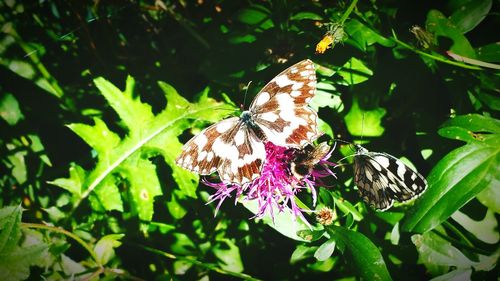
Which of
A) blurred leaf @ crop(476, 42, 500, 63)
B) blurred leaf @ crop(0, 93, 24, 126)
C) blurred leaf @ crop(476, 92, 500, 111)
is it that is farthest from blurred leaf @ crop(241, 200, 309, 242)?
blurred leaf @ crop(0, 93, 24, 126)

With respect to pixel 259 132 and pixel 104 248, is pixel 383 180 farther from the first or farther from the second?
pixel 104 248

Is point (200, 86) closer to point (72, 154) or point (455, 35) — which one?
point (72, 154)

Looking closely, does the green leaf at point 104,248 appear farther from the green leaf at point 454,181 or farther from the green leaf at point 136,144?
the green leaf at point 454,181

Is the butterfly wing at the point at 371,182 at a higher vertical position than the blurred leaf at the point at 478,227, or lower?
higher

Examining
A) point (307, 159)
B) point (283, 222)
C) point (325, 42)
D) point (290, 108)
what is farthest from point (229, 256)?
point (325, 42)

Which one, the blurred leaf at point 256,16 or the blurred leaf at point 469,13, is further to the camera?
the blurred leaf at point 256,16

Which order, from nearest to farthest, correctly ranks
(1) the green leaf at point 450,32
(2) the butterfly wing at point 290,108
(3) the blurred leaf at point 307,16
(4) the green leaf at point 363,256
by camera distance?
(4) the green leaf at point 363,256, (2) the butterfly wing at point 290,108, (1) the green leaf at point 450,32, (3) the blurred leaf at point 307,16

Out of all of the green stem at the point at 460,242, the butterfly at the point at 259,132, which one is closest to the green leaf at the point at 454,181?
the green stem at the point at 460,242
